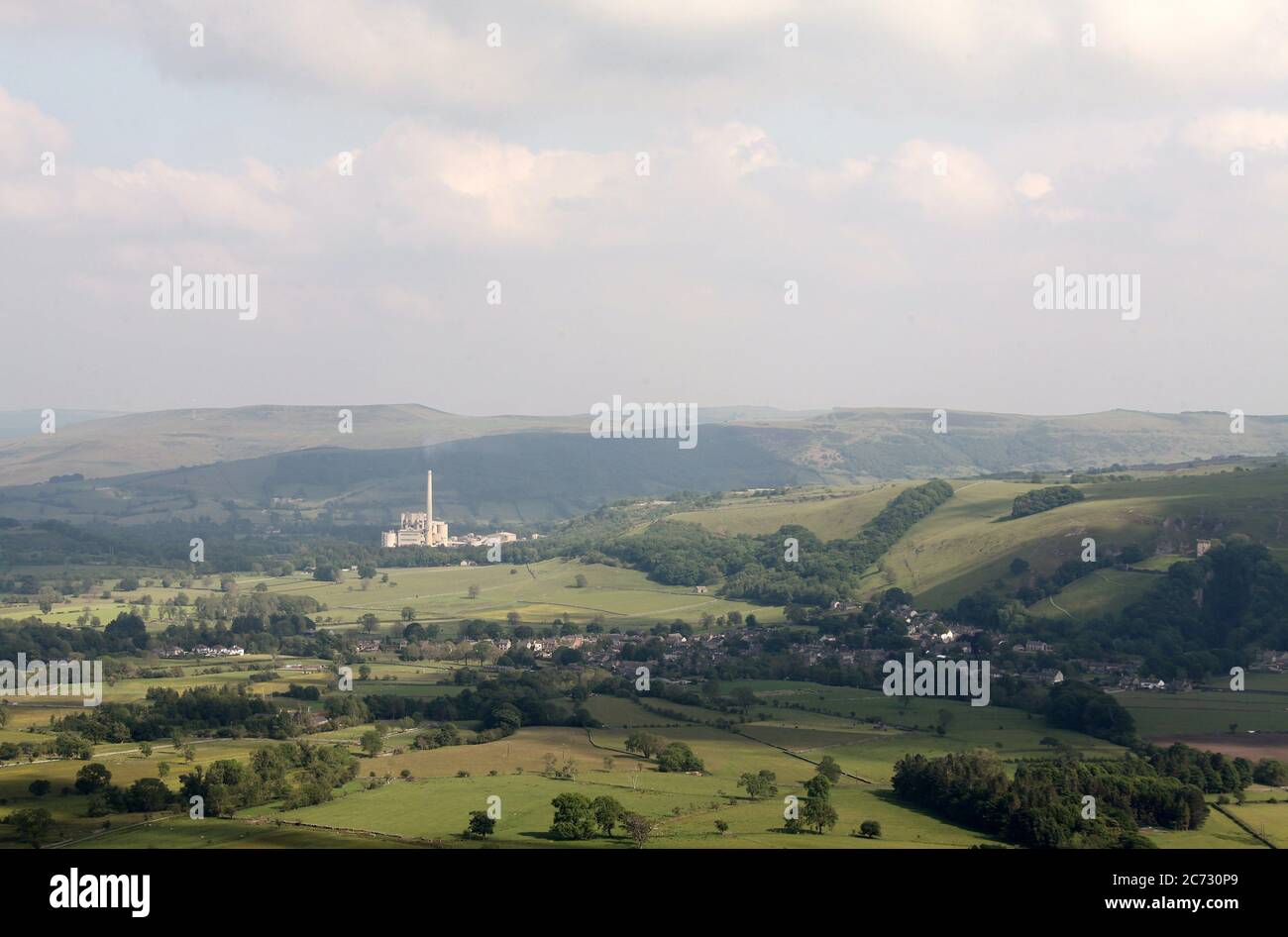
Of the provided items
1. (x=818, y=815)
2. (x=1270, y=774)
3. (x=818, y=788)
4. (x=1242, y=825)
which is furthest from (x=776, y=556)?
(x=818, y=815)

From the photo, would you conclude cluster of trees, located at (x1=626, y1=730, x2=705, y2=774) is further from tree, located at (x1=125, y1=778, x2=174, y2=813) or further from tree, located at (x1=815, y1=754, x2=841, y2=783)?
tree, located at (x1=125, y1=778, x2=174, y2=813)

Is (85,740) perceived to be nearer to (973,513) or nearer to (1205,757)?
(1205,757)

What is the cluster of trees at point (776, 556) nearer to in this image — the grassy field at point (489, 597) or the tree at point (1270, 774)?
the grassy field at point (489, 597)

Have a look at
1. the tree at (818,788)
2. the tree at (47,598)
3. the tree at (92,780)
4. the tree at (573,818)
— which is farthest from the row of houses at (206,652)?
the tree at (818,788)

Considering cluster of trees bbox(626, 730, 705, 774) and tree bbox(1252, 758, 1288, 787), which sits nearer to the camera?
tree bbox(1252, 758, 1288, 787)

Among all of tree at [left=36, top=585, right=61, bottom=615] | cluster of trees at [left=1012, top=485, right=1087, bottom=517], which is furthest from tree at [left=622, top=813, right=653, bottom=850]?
tree at [left=36, top=585, right=61, bottom=615]

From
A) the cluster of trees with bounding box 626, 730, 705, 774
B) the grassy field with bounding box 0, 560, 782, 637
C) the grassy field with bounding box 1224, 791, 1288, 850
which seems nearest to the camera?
the grassy field with bounding box 1224, 791, 1288, 850
